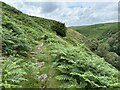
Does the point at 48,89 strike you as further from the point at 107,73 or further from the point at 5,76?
the point at 107,73

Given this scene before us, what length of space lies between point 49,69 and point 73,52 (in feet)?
6.60

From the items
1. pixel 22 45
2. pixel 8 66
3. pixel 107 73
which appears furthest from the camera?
pixel 22 45

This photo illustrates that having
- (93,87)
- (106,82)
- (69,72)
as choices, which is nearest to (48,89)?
(69,72)

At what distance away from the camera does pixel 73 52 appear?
614 inches

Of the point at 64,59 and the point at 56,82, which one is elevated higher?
the point at 64,59

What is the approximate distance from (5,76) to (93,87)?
468 centimetres

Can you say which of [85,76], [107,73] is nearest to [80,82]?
[85,76]

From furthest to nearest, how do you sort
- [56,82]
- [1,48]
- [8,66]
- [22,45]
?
[22,45], [1,48], [56,82], [8,66]

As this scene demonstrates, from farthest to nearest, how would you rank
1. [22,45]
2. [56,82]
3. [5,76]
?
1. [22,45]
2. [56,82]
3. [5,76]

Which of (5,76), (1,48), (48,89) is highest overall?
(1,48)

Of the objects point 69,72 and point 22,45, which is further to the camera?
point 22,45

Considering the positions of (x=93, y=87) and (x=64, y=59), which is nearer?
(x=93, y=87)

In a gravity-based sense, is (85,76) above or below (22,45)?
below

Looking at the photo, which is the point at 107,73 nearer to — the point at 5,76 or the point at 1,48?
the point at 5,76
